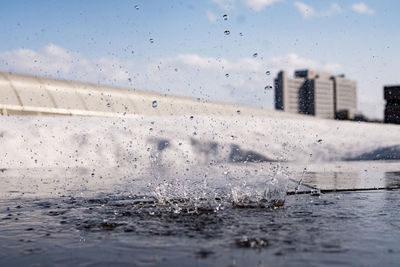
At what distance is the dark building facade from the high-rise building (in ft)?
503

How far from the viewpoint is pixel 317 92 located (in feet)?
579

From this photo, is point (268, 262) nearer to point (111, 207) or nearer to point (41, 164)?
point (111, 207)

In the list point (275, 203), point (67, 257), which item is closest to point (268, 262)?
point (67, 257)

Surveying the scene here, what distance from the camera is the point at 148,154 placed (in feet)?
21.4

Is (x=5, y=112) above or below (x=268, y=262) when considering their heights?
above

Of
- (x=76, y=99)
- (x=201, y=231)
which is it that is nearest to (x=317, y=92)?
(x=76, y=99)

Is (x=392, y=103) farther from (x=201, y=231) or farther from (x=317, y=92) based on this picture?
(x=317, y=92)

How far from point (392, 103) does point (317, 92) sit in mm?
162307

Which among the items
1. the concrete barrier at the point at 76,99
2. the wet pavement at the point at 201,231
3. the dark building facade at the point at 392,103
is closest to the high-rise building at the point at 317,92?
the concrete barrier at the point at 76,99

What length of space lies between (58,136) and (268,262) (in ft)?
18.4

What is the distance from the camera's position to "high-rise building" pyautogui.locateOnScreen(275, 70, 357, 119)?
176 metres

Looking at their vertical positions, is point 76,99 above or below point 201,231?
above

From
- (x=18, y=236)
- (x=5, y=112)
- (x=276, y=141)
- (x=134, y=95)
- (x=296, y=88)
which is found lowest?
(x=18, y=236)

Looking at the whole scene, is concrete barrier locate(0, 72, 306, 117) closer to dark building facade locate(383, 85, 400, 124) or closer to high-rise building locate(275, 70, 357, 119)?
dark building facade locate(383, 85, 400, 124)
